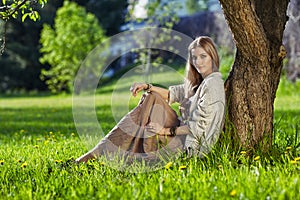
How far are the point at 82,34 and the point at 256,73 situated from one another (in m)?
13.5

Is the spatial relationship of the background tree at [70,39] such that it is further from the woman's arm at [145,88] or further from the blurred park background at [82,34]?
the woman's arm at [145,88]

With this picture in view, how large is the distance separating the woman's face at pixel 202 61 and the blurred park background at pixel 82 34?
1.67 m

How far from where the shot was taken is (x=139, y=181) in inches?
114

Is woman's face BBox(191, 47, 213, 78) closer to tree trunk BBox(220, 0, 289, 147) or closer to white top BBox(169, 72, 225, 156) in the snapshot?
white top BBox(169, 72, 225, 156)

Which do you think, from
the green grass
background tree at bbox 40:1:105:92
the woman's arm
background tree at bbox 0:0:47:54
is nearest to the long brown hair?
the woman's arm

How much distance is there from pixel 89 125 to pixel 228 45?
26.0 feet

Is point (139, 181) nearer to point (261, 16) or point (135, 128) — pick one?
point (135, 128)

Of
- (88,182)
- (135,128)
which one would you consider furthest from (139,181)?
(135,128)

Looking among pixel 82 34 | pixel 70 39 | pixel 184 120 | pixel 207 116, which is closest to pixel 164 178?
pixel 207 116

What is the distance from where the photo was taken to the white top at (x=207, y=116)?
11.2ft

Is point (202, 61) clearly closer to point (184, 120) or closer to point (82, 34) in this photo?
point (184, 120)

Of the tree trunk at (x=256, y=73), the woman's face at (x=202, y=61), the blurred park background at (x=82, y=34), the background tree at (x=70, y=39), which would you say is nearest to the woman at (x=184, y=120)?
the woman's face at (x=202, y=61)

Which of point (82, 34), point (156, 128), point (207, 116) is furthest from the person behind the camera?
point (82, 34)

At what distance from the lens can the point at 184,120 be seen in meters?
3.67
